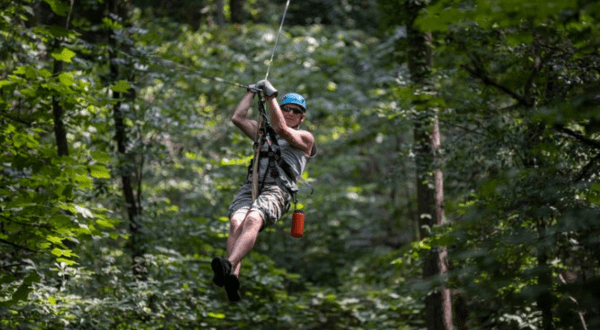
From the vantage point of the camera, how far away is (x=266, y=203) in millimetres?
4809

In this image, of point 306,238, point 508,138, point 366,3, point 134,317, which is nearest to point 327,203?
point 306,238

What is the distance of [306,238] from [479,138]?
26.2ft

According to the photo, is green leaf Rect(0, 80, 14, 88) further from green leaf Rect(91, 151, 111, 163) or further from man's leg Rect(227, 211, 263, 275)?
man's leg Rect(227, 211, 263, 275)

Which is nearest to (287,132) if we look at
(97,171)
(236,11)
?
(97,171)

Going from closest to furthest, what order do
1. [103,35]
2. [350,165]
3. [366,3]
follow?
[103,35] < [350,165] < [366,3]

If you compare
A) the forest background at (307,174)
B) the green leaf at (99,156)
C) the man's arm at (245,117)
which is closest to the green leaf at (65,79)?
the forest background at (307,174)

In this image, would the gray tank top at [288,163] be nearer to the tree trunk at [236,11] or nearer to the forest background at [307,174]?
the forest background at [307,174]

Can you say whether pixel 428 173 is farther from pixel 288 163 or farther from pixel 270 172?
pixel 270 172

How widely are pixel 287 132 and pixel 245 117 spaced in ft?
1.86

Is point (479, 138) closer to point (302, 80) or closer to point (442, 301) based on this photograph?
point (442, 301)

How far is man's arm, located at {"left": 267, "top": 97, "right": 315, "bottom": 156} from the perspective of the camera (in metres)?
4.93

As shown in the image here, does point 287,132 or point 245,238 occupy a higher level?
point 287,132

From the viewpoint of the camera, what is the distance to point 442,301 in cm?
674

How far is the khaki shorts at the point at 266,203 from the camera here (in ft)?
15.6
